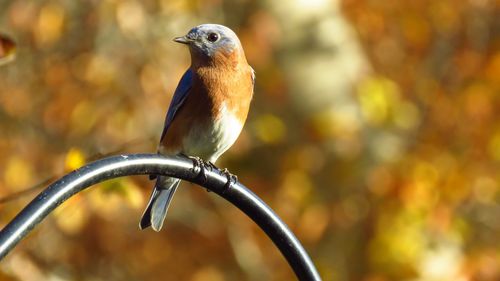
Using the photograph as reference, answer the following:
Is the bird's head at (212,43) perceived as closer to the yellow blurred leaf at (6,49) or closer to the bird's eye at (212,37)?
the bird's eye at (212,37)

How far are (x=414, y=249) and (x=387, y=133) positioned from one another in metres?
1.17

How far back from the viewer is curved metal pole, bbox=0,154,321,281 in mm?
2127

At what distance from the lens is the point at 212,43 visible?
3896 mm

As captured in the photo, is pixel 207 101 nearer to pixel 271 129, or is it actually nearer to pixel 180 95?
pixel 180 95

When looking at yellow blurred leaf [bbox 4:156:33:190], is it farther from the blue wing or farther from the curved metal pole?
the curved metal pole

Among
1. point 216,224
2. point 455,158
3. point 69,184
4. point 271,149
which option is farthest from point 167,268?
point 69,184

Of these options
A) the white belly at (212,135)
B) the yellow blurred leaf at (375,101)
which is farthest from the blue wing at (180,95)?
the yellow blurred leaf at (375,101)

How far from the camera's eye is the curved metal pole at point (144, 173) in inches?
83.7

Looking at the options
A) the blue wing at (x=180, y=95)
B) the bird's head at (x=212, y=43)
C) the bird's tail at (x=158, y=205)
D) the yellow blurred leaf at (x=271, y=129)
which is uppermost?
the yellow blurred leaf at (x=271, y=129)

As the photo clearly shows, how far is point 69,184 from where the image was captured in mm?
2254

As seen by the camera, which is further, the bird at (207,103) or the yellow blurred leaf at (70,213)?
the yellow blurred leaf at (70,213)

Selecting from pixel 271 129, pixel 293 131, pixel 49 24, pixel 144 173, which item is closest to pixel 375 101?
pixel 293 131

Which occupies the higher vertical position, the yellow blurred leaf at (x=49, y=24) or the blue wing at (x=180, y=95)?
the yellow blurred leaf at (x=49, y=24)

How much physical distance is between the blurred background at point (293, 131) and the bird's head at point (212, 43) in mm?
2569
